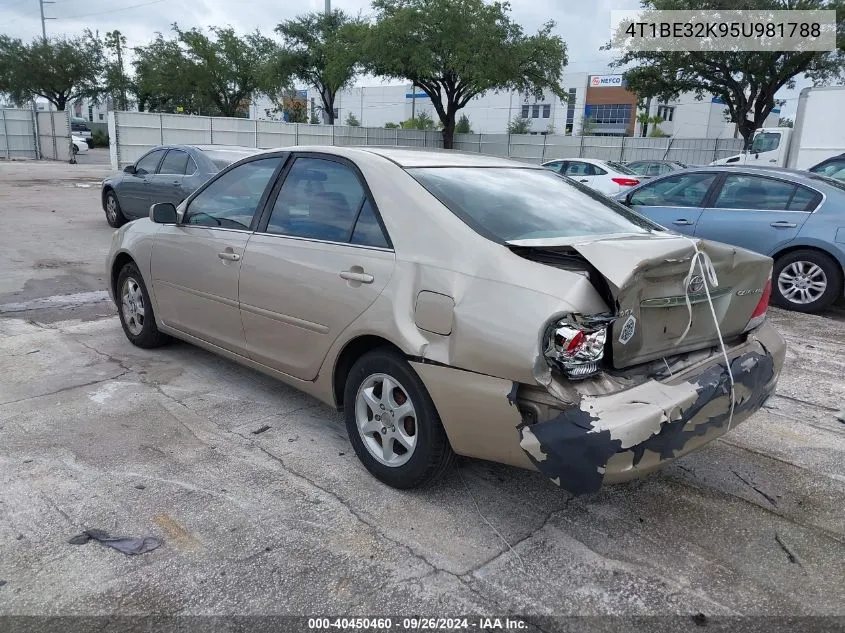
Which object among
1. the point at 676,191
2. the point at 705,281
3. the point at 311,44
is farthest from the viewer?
the point at 311,44

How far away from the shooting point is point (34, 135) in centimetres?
3288

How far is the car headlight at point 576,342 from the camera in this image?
2.52 meters

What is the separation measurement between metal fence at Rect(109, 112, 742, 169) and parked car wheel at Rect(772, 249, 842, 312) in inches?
818

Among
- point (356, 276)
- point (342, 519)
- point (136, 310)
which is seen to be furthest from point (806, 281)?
point (136, 310)

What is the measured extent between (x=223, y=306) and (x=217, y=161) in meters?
6.42

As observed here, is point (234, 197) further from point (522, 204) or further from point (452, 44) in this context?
point (452, 44)

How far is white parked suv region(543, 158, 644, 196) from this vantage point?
17.0 m

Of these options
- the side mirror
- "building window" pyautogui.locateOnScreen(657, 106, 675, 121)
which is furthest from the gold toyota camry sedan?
"building window" pyautogui.locateOnScreen(657, 106, 675, 121)

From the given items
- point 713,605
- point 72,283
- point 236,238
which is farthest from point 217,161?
point 713,605

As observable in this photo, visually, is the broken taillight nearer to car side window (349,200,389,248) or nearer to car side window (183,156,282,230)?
car side window (349,200,389,248)

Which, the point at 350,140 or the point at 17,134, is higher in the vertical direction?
the point at 350,140

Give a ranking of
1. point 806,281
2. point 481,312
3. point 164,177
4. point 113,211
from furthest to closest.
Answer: point 113,211 < point 164,177 < point 806,281 < point 481,312

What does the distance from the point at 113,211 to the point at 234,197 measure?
887cm

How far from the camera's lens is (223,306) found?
162 inches
